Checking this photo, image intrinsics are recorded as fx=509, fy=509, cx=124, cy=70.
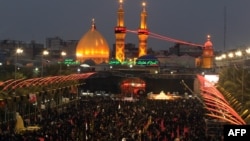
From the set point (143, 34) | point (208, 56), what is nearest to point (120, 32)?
point (143, 34)

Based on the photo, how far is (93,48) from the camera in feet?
255

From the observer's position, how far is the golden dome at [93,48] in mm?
77750

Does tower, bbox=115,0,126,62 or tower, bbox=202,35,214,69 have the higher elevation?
tower, bbox=115,0,126,62

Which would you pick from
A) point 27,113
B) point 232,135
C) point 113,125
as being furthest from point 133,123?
point 232,135

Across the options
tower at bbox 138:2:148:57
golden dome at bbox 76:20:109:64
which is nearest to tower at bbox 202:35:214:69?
tower at bbox 138:2:148:57

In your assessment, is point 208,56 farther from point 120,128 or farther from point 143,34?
point 120,128

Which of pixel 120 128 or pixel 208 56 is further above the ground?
pixel 208 56

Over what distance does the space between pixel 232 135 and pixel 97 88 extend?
54.0m

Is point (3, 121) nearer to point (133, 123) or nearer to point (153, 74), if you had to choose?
point (133, 123)

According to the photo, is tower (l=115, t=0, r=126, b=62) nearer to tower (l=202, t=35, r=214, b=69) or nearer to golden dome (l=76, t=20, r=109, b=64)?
golden dome (l=76, t=20, r=109, b=64)

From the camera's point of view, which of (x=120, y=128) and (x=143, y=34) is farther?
(x=143, y=34)

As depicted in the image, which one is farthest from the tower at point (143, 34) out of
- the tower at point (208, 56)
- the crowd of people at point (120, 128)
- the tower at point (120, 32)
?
the crowd of people at point (120, 128)

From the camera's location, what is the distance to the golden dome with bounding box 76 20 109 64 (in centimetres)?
7775

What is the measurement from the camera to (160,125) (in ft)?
80.3
